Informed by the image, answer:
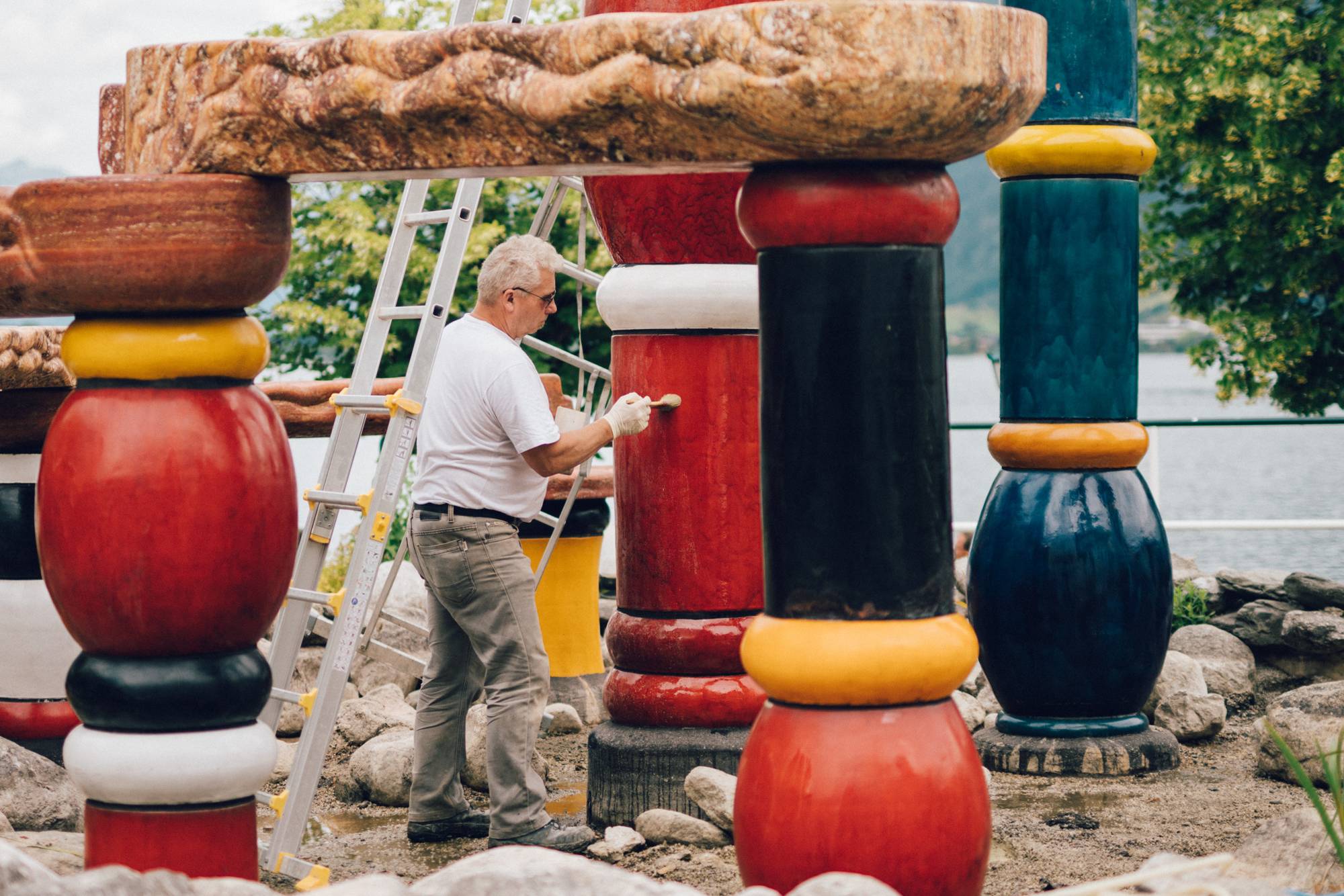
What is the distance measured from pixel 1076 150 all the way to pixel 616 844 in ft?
9.15

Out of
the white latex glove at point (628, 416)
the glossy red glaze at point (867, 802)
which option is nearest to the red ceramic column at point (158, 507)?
the glossy red glaze at point (867, 802)

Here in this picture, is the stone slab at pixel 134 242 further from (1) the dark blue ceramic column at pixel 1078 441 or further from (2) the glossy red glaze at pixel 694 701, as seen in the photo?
(1) the dark blue ceramic column at pixel 1078 441

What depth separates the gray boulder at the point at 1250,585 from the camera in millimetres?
7648

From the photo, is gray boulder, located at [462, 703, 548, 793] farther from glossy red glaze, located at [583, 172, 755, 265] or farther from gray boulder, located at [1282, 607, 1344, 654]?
gray boulder, located at [1282, 607, 1344, 654]

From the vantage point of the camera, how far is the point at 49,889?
2.40 metres

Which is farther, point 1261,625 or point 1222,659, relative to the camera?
point 1261,625

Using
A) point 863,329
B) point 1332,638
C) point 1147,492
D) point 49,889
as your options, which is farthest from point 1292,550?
point 49,889

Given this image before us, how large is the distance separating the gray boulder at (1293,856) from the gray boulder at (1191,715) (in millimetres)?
2327

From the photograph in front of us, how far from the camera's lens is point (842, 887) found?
2.51 metres

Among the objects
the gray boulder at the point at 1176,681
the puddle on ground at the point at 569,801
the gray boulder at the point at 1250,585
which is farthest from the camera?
the gray boulder at the point at 1250,585

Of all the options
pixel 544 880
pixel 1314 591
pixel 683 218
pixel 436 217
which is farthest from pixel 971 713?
pixel 544 880

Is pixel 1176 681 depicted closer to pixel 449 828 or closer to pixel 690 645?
pixel 690 645

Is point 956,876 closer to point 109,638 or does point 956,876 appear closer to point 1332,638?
point 109,638

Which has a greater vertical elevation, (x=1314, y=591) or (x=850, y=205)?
(x=850, y=205)
